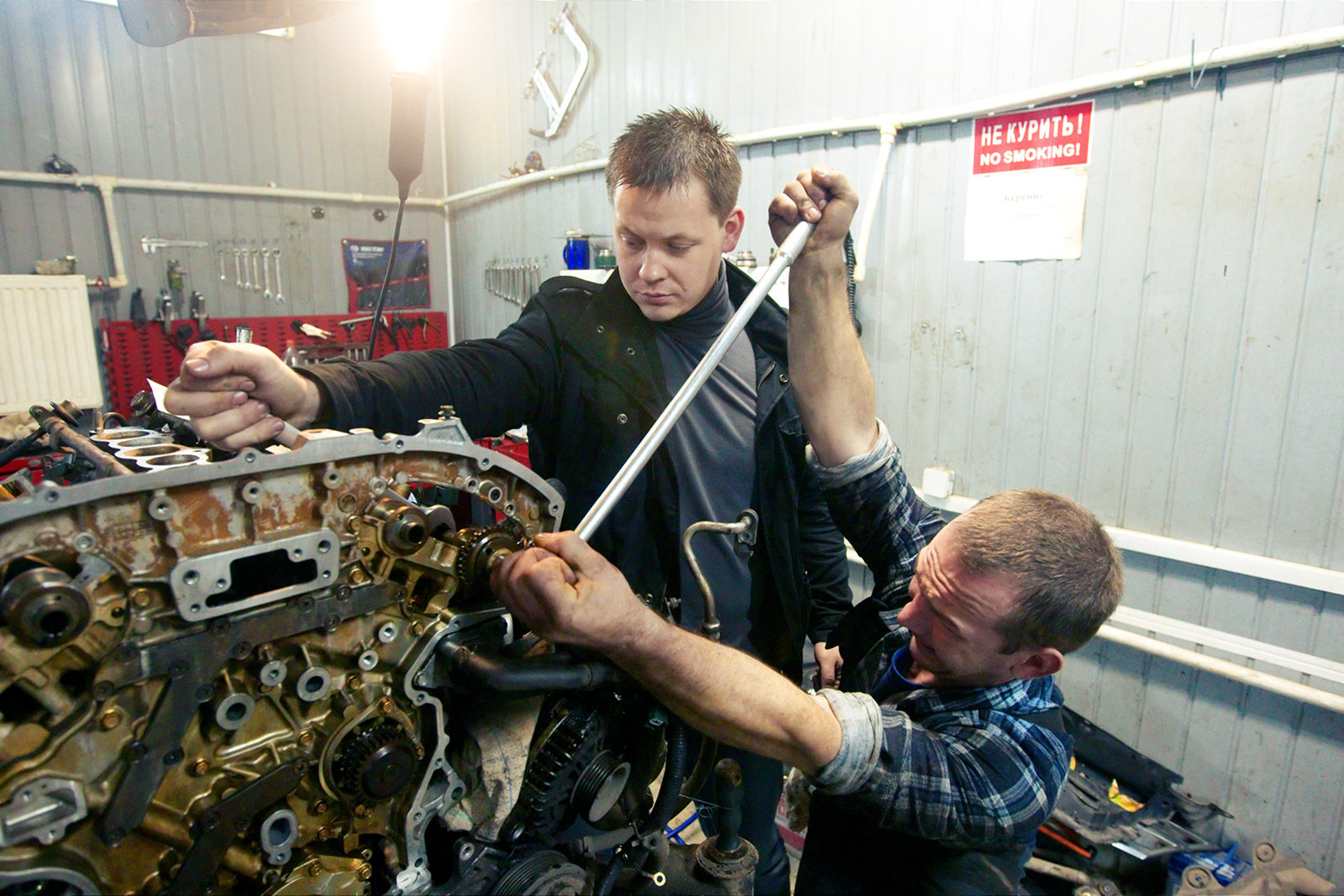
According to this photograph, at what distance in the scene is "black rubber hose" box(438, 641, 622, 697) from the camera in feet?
2.83

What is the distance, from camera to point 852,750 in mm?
954

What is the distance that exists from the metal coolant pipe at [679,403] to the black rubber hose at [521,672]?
218 millimetres

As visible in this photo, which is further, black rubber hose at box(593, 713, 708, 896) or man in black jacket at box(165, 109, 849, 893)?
man in black jacket at box(165, 109, 849, 893)

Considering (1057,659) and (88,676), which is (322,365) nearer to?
(88,676)

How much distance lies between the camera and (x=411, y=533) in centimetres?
86

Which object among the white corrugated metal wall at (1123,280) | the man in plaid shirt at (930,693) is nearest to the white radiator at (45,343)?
the white corrugated metal wall at (1123,280)

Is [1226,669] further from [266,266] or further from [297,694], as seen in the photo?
[266,266]

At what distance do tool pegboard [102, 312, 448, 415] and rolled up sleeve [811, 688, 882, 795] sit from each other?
2.80 m

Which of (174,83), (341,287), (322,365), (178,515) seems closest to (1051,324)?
(322,365)

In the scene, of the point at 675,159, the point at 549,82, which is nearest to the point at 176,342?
the point at 549,82

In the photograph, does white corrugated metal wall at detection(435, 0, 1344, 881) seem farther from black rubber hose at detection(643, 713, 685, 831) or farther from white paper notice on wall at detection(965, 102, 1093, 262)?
black rubber hose at detection(643, 713, 685, 831)

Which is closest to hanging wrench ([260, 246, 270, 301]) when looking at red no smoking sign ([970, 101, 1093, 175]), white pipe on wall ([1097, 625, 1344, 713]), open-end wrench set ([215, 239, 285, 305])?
open-end wrench set ([215, 239, 285, 305])

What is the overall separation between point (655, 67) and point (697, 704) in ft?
10.4

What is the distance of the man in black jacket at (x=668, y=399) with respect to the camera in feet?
4.89
